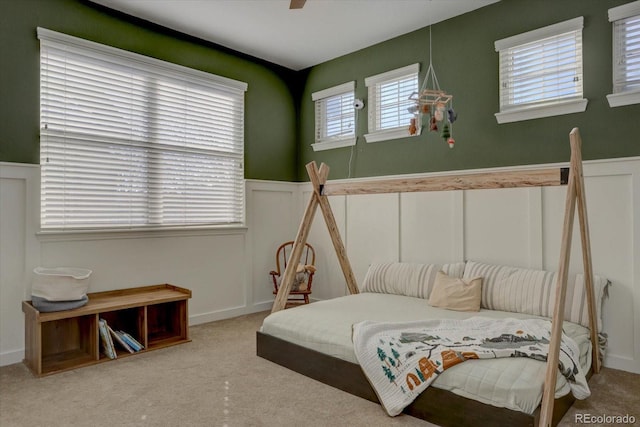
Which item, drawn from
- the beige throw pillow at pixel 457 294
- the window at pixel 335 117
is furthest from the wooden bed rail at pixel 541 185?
the window at pixel 335 117

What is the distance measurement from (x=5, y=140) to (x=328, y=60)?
3332 millimetres

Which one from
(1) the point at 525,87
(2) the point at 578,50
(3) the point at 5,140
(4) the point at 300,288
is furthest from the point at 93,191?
(2) the point at 578,50

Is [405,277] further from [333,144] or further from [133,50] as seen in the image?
[133,50]

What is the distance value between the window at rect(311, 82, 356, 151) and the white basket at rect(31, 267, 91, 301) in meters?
2.92

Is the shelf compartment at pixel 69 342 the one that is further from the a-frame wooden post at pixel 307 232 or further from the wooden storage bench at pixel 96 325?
the a-frame wooden post at pixel 307 232

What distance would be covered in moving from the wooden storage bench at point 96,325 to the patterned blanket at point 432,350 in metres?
1.84

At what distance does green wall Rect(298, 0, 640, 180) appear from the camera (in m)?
Result: 3.12

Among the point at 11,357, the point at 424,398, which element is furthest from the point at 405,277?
the point at 11,357

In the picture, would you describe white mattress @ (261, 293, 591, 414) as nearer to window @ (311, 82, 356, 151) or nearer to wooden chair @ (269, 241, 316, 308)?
wooden chair @ (269, 241, 316, 308)

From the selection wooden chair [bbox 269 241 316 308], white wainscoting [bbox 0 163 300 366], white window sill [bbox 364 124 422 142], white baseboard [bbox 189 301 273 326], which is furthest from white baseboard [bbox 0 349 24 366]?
white window sill [bbox 364 124 422 142]

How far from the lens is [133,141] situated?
3.87m

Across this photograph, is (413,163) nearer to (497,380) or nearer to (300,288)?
(300,288)

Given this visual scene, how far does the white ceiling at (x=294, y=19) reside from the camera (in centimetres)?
366

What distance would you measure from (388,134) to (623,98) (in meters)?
2.01
